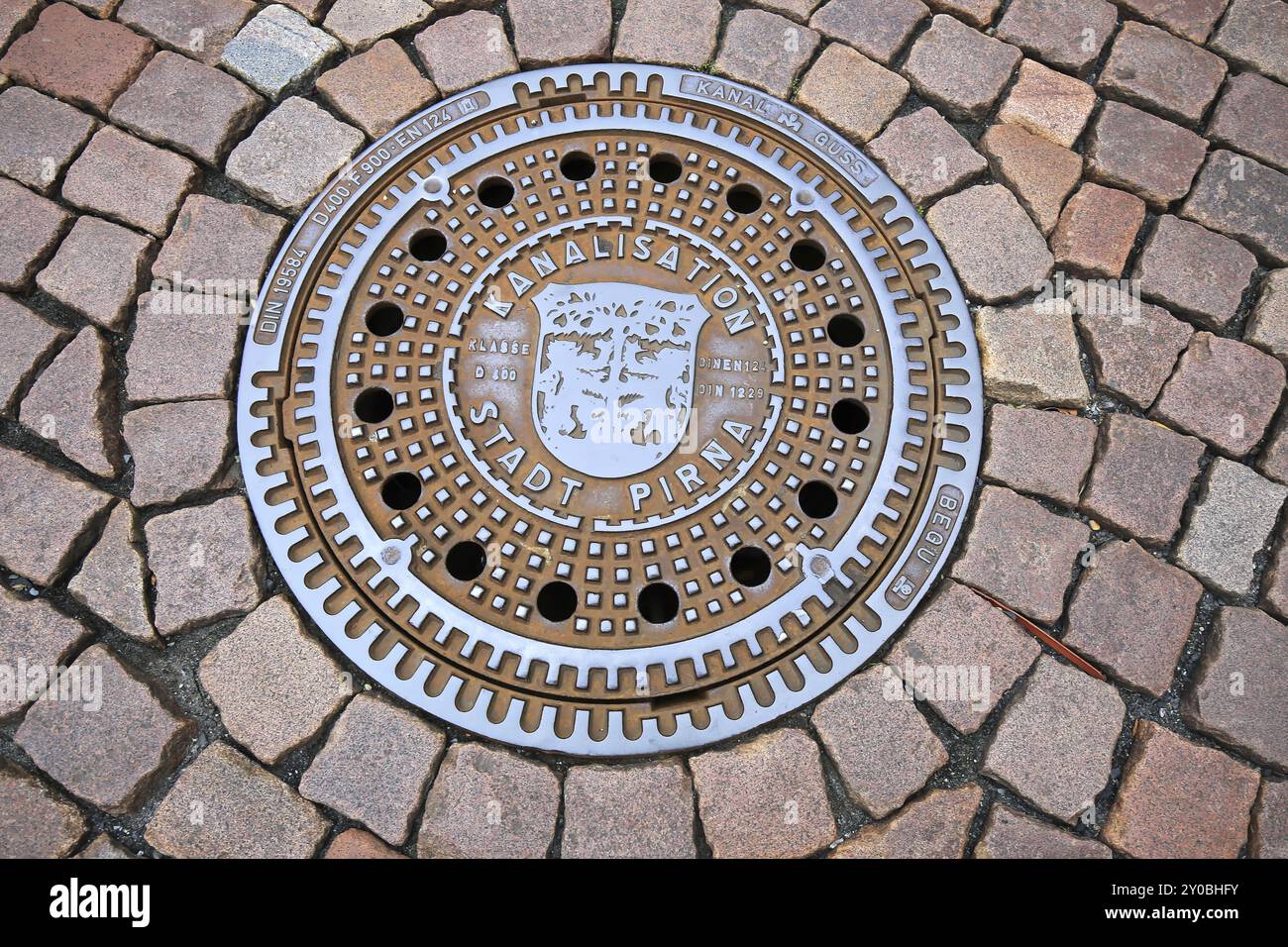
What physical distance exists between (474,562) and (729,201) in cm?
117

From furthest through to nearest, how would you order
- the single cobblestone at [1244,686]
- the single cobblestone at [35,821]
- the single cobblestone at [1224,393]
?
1. the single cobblestone at [1224,393]
2. the single cobblestone at [1244,686]
3. the single cobblestone at [35,821]

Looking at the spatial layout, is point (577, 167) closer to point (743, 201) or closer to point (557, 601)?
point (743, 201)

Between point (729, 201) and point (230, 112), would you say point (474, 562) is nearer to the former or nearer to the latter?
point (729, 201)

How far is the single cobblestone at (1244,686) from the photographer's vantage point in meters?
1.85

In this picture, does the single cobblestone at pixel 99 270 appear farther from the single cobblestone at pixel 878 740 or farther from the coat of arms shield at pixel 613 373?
the single cobblestone at pixel 878 740

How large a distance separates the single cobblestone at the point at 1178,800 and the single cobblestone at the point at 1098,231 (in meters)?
1.14

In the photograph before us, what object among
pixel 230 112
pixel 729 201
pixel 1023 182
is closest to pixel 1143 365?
pixel 1023 182

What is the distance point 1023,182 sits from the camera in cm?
229

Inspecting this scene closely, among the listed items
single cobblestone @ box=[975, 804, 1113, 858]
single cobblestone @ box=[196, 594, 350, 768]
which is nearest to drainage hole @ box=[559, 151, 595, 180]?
single cobblestone @ box=[196, 594, 350, 768]

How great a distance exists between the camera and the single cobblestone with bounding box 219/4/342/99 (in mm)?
2342

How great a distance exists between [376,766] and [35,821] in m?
0.68

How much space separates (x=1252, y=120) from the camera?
240cm

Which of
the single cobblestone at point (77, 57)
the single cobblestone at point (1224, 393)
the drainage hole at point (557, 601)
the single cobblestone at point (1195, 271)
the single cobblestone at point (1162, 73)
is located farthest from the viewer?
the single cobblestone at point (1162, 73)

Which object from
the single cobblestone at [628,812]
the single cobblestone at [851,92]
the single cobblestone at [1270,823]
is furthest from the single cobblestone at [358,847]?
the single cobblestone at [851,92]
